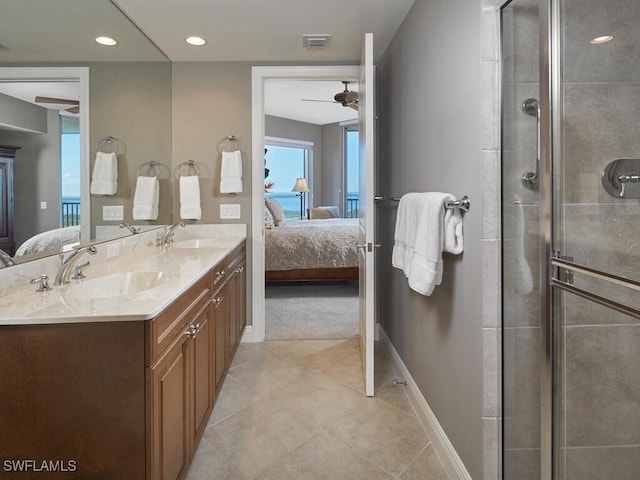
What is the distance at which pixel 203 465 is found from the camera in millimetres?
1677

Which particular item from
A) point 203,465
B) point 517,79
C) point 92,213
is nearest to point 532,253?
point 517,79

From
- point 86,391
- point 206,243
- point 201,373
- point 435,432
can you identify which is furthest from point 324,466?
point 206,243

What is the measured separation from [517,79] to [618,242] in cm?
62

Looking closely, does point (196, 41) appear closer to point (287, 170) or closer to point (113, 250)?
point (113, 250)

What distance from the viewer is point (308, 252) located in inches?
185

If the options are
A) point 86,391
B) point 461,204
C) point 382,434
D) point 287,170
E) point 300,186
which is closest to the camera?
point 86,391

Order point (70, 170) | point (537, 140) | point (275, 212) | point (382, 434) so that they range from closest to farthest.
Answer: point (537, 140), point (70, 170), point (382, 434), point (275, 212)

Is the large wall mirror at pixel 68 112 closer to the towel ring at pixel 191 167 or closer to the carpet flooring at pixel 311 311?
the towel ring at pixel 191 167

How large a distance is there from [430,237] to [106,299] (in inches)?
49.1

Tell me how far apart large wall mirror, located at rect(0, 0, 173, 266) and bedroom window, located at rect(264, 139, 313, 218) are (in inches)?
193

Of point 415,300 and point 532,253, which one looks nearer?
point 532,253

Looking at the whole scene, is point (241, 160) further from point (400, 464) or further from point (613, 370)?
point (613, 370)

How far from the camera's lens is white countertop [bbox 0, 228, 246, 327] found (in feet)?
3.52

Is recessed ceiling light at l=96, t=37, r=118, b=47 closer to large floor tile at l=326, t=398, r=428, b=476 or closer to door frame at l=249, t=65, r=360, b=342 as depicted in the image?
door frame at l=249, t=65, r=360, b=342
